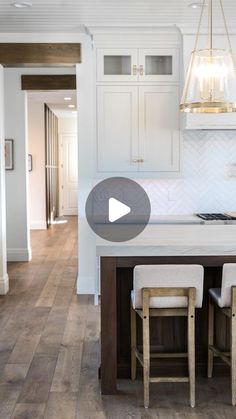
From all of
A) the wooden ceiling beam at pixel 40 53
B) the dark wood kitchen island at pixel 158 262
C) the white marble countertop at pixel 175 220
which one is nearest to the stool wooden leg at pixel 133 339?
the dark wood kitchen island at pixel 158 262

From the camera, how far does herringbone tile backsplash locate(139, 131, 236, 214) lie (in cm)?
575

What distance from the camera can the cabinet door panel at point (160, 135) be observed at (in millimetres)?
5473

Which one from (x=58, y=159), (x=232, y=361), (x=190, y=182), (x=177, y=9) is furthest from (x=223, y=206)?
(x=58, y=159)

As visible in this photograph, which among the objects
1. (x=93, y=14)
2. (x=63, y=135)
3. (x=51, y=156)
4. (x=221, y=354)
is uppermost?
(x=93, y=14)

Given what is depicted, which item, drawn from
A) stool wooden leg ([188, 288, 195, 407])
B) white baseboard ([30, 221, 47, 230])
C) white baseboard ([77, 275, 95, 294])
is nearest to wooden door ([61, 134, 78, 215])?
white baseboard ([30, 221, 47, 230])

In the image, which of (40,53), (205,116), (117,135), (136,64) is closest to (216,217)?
(205,116)

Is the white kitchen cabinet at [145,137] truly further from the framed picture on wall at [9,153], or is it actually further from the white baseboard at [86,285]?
the framed picture on wall at [9,153]

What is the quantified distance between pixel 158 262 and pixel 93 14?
2.69 m

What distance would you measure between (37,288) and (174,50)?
9.81 ft

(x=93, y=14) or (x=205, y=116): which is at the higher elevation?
(x=93, y=14)

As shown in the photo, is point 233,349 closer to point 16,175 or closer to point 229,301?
point 229,301

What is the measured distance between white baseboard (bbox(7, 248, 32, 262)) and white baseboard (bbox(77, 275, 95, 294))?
6.91ft

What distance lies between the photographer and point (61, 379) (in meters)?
3.51

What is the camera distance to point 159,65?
17.9 ft
